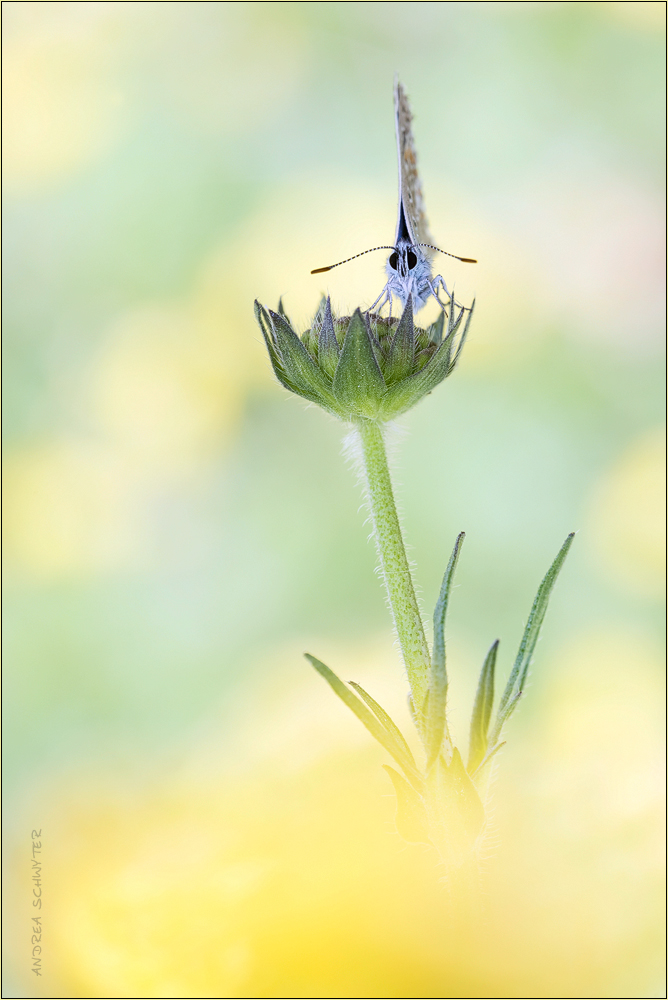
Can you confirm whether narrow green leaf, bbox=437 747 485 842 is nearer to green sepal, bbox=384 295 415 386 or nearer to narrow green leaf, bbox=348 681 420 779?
narrow green leaf, bbox=348 681 420 779

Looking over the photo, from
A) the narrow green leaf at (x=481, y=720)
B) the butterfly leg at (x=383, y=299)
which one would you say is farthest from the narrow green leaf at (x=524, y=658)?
the butterfly leg at (x=383, y=299)

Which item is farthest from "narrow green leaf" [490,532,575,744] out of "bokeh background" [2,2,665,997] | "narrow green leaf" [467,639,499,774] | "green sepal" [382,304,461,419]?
"bokeh background" [2,2,665,997]

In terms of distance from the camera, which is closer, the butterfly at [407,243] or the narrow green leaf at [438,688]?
the narrow green leaf at [438,688]

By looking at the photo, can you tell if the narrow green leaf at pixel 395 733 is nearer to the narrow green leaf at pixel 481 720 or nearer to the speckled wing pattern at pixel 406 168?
the narrow green leaf at pixel 481 720

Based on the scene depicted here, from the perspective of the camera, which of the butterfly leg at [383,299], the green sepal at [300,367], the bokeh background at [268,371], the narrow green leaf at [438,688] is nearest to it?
the narrow green leaf at [438,688]

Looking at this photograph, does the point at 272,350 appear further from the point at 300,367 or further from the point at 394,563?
the point at 394,563

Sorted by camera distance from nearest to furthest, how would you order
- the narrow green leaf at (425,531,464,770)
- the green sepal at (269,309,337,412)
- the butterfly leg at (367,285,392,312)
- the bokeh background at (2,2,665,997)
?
the narrow green leaf at (425,531,464,770)
the green sepal at (269,309,337,412)
the butterfly leg at (367,285,392,312)
the bokeh background at (2,2,665,997)

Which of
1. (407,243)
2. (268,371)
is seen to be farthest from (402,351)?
(268,371)
